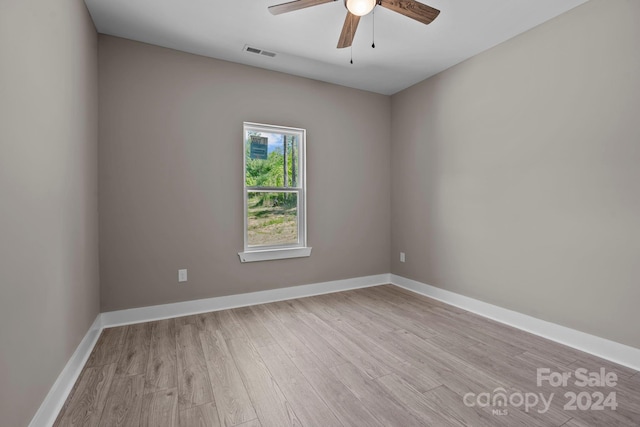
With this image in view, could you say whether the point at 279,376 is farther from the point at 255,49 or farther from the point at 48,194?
the point at 255,49

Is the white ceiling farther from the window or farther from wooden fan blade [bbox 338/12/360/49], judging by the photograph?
the window

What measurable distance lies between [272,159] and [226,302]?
1.72 metres

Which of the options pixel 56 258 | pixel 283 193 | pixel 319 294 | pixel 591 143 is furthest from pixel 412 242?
pixel 56 258

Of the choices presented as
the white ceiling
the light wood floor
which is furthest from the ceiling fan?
the light wood floor

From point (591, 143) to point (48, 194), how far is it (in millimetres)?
3664

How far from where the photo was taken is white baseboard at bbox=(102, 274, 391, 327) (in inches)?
115

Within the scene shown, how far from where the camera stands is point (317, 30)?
109 inches

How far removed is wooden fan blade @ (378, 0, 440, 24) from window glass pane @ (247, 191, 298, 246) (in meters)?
2.23

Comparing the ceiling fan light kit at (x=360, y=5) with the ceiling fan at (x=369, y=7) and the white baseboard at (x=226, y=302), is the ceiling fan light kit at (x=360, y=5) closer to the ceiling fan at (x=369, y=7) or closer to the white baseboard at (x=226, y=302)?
the ceiling fan at (x=369, y=7)

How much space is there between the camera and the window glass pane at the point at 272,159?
356cm

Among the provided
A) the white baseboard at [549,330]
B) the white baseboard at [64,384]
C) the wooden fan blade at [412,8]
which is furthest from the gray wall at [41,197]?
the white baseboard at [549,330]

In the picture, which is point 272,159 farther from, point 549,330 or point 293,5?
point 549,330

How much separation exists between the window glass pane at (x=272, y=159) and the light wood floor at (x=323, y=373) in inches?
60.5

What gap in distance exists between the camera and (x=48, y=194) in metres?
1.68
